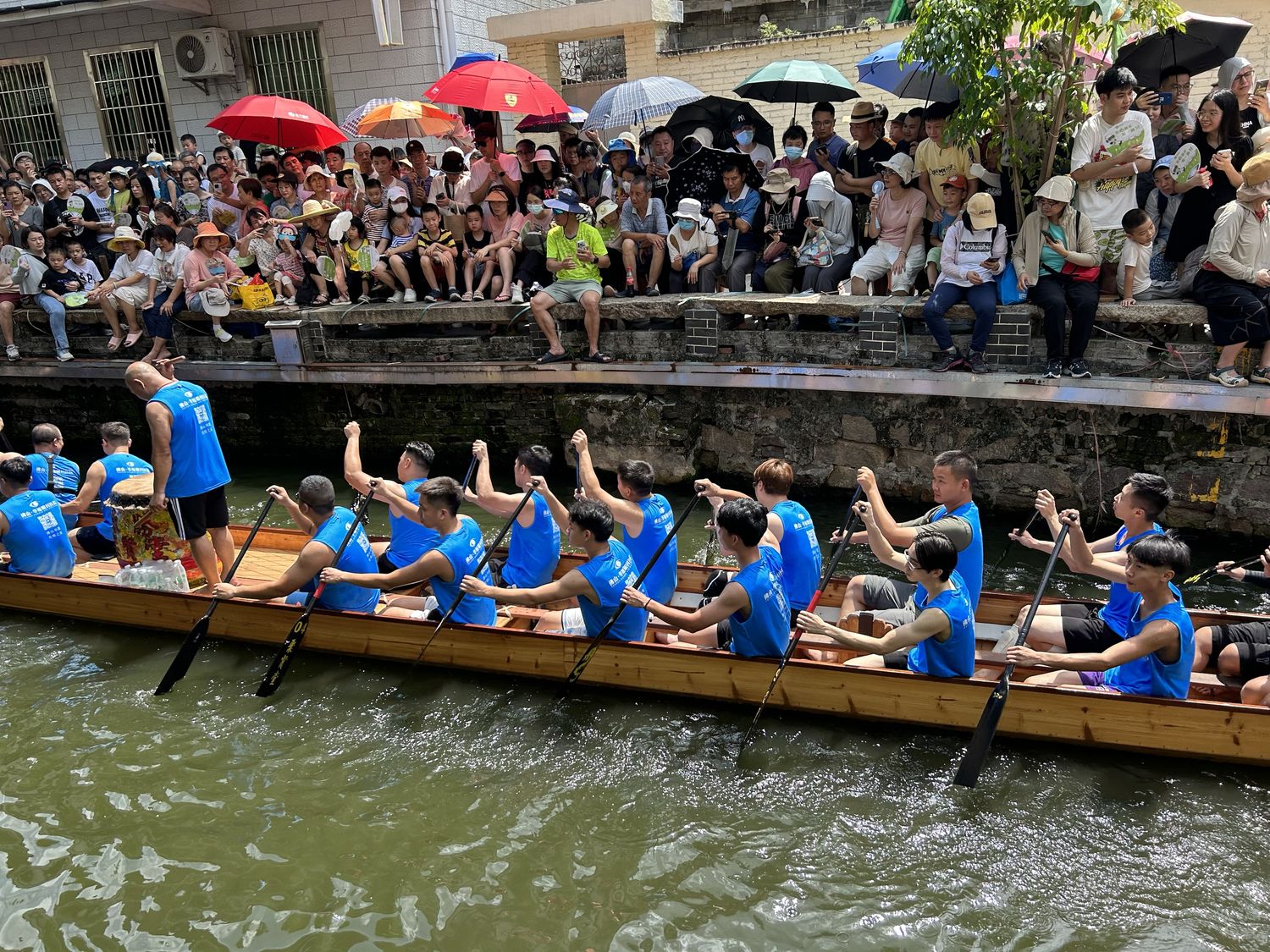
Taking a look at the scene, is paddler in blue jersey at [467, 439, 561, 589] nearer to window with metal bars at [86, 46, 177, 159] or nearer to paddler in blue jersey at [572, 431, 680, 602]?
paddler in blue jersey at [572, 431, 680, 602]

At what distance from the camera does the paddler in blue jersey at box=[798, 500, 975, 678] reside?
17.6ft

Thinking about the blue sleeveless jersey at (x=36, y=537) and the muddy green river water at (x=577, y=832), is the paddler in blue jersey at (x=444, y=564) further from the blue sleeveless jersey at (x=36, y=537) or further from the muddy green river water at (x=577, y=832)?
the blue sleeveless jersey at (x=36, y=537)

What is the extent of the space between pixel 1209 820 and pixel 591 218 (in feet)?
25.7

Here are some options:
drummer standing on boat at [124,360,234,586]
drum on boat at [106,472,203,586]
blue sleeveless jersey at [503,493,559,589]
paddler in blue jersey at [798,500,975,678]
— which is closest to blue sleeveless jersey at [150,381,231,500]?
drummer standing on boat at [124,360,234,586]

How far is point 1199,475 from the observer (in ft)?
27.0

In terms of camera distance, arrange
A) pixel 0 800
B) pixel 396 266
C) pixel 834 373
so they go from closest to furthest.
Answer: pixel 0 800
pixel 834 373
pixel 396 266

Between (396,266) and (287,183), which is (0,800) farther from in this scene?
(287,183)

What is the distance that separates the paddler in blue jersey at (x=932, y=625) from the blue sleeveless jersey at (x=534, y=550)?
2207mm

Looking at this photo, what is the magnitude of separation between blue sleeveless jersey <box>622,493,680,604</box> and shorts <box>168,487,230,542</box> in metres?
3.48

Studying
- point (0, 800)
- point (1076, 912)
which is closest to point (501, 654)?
point (0, 800)

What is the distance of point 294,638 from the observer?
22.4 feet

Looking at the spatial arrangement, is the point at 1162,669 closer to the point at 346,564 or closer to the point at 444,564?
the point at 444,564

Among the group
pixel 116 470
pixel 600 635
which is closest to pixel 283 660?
pixel 600 635

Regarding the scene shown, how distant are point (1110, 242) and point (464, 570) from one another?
608cm
